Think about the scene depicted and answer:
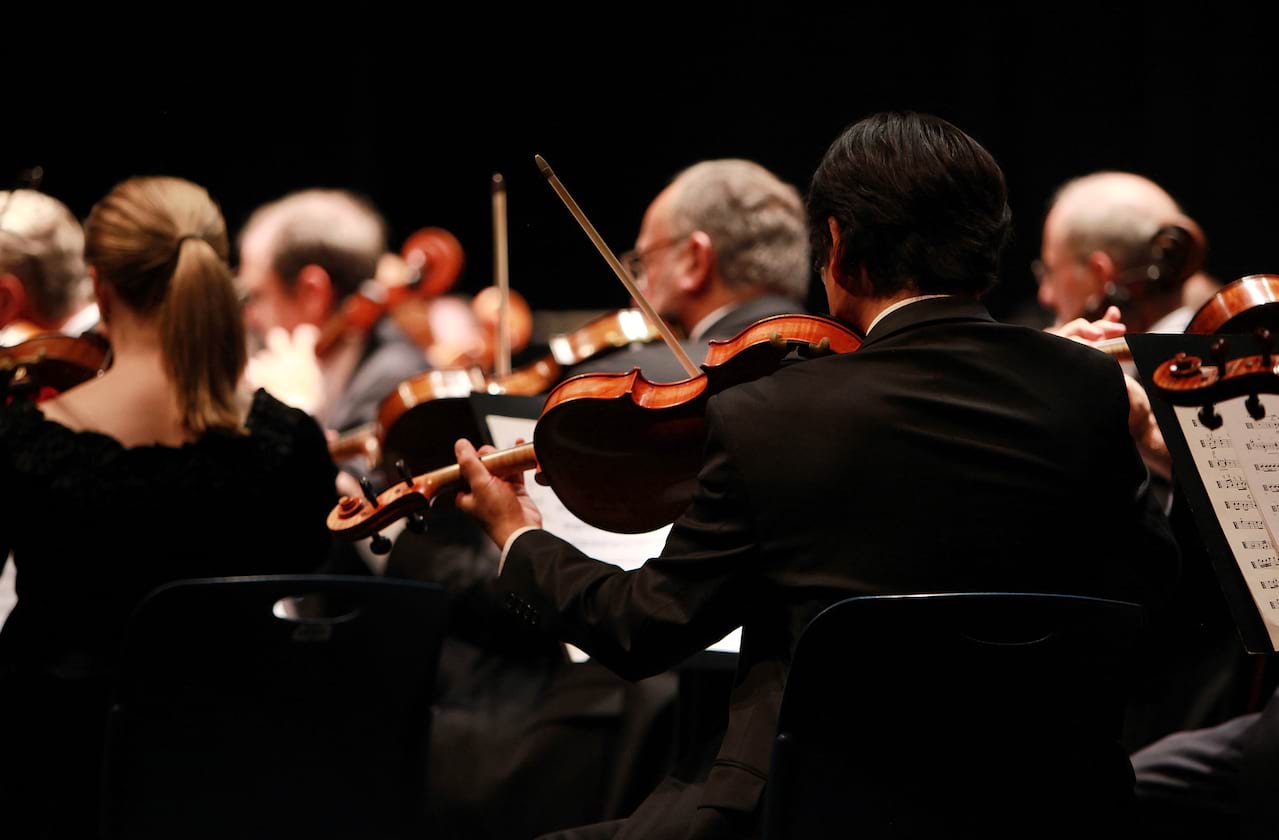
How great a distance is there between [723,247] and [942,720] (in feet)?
5.64

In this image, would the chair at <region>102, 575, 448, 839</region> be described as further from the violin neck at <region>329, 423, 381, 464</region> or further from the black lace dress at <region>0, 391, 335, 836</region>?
the violin neck at <region>329, 423, 381, 464</region>

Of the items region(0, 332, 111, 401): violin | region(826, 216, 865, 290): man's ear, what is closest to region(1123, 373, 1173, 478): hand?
region(826, 216, 865, 290): man's ear

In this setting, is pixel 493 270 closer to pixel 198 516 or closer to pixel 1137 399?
pixel 198 516

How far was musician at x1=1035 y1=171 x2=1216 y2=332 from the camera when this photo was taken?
3.29 metres

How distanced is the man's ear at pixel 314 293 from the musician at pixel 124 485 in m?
1.67

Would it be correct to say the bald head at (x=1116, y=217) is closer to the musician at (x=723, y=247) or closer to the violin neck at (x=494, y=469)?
the musician at (x=723, y=247)

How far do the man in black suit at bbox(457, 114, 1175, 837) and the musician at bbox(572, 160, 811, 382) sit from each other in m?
1.32

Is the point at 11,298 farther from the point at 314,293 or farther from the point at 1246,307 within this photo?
the point at 1246,307

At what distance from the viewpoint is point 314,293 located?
402 centimetres

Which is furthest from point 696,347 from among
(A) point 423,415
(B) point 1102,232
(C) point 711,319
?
(B) point 1102,232

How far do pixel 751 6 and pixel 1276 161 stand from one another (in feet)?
6.24

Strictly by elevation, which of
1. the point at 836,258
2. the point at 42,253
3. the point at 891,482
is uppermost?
the point at 836,258

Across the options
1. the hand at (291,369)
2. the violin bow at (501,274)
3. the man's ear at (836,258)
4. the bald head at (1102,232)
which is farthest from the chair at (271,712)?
the bald head at (1102,232)

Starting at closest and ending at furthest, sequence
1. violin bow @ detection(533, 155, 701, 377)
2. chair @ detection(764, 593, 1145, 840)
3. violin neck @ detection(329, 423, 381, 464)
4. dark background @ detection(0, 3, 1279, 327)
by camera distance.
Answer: chair @ detection(764, 593, 1145, 840) < violin bow @ detection(533, 155, 701, 377) < violin neck @ detection(329, 423, 381, 464) < dark background @ detection(0, 3, 1279, 327)
